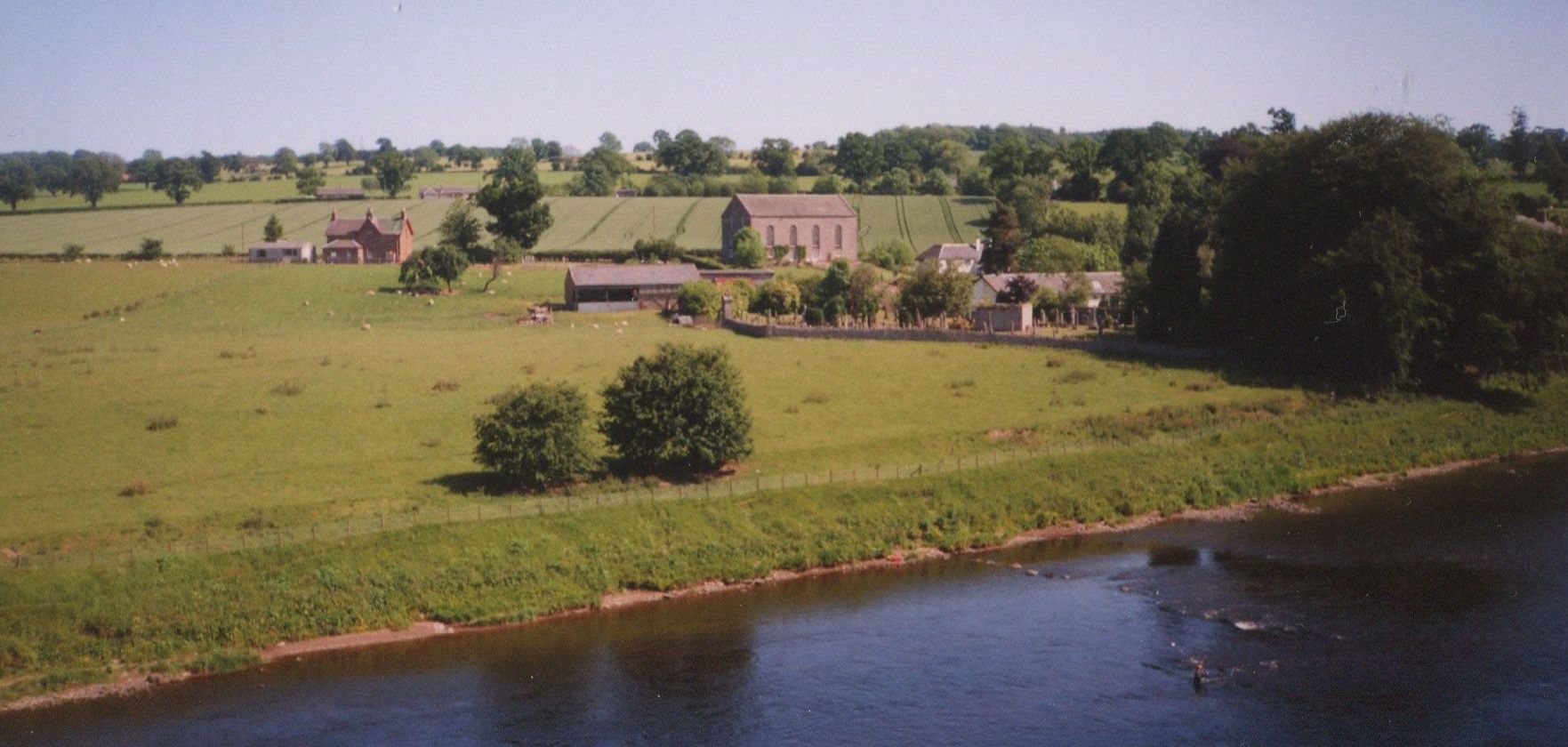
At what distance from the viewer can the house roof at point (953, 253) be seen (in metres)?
116

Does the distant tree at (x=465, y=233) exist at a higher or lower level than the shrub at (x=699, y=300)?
higher

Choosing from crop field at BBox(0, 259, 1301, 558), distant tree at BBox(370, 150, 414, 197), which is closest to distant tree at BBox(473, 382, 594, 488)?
crop field at BBox(0, 259, 1301, 558)

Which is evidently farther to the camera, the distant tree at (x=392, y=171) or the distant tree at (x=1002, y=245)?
the distant tree at (x=392, y=171)

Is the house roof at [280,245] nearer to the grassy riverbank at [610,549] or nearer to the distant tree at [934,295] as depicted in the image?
the distant tree at [934,295]

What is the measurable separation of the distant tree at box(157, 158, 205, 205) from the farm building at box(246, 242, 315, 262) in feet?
171

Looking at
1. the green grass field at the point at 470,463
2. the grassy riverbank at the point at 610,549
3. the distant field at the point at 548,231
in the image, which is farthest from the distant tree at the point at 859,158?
the grassy riverbank at the point at 610,549

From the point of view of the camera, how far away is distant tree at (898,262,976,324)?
3100 inches

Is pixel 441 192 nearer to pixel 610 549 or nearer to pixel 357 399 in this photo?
pixel 357 399

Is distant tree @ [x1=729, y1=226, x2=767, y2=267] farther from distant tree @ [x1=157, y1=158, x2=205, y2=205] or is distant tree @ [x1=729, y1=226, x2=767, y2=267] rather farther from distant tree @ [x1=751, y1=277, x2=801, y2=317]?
distant tree @ [x1=157, y1=158, x2=205, y2=205]

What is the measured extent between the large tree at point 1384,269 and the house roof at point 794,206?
61.3 metres

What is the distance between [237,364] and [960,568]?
128 feet

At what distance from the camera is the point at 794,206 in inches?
4909

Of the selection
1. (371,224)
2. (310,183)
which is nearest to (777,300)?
(371,224)

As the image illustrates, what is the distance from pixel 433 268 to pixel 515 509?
58317mm
